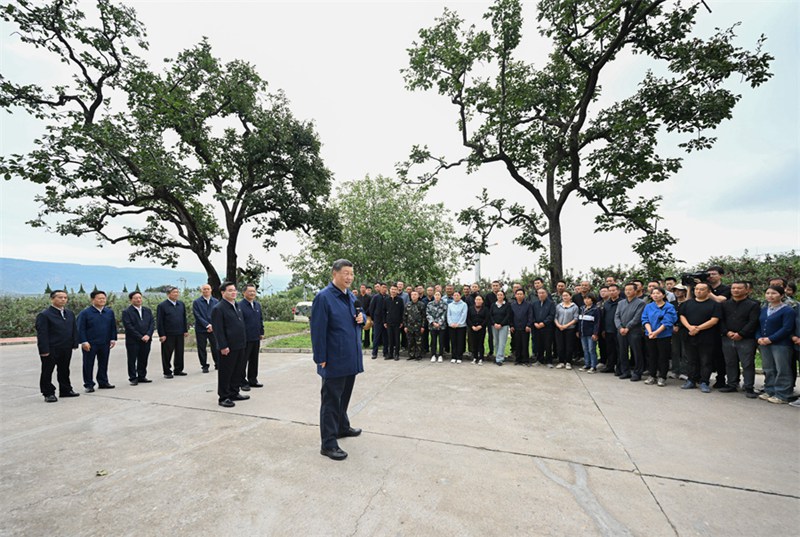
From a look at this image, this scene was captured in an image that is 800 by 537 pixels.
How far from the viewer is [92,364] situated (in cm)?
661

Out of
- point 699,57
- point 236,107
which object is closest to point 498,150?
point 699,57

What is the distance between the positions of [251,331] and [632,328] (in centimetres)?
712

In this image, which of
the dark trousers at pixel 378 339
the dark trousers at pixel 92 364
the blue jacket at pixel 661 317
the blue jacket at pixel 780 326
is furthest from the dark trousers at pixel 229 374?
the blue jacket at pixel 780 326

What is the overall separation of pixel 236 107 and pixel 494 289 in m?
11.8

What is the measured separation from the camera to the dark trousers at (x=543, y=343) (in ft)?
26.7

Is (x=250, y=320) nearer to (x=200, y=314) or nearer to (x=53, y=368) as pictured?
(x=200, y=314)

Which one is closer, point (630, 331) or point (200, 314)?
point (630, 331)

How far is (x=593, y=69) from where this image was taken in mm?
9766

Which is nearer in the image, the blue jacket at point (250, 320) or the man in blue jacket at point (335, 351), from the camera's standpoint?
the man in blue jacket at point (335, 351)

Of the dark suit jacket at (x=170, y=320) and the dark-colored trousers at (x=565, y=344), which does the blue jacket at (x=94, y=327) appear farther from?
the dark-colored trousers at (x=565, y=344)

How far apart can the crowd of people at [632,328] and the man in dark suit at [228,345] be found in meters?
2.09

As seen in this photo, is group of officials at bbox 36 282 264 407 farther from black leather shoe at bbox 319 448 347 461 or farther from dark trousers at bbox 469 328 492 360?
dark trousers at bbox 469 328 492 360

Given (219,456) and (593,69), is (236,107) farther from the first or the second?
(219,456)

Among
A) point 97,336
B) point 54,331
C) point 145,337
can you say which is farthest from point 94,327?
point 145,337
